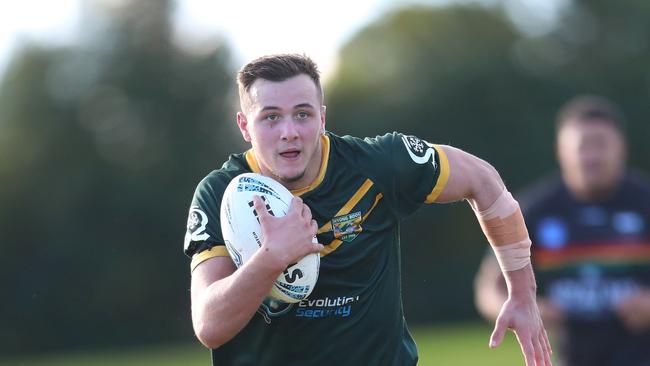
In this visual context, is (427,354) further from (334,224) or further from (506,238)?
(334,224)

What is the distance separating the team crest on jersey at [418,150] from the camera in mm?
5652


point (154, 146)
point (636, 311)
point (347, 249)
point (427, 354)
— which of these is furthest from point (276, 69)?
point (154, 146)

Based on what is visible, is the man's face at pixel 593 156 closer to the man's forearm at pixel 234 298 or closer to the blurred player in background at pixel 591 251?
the blurred player in background at pixel 591 251

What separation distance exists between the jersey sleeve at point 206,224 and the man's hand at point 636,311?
13.7 feet

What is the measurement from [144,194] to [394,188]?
25624 mm

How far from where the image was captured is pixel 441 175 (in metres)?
5.69

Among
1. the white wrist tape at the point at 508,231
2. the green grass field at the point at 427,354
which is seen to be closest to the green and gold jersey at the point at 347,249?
the white wrist tape at the point at 508,231

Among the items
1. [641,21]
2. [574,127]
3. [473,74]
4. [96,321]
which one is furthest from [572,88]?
[574,127]

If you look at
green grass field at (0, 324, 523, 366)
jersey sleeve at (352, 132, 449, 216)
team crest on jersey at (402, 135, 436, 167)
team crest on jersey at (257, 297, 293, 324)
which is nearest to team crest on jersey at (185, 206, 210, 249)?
team crest on jersey at (257, 297, 293, 324)

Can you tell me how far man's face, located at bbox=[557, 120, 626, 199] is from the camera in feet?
28.7

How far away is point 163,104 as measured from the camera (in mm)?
32375

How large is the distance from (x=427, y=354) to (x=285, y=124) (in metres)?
15.2

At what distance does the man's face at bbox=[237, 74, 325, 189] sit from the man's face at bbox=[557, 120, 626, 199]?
3936 mm

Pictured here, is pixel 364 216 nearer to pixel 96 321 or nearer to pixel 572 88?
pixel 96 321
